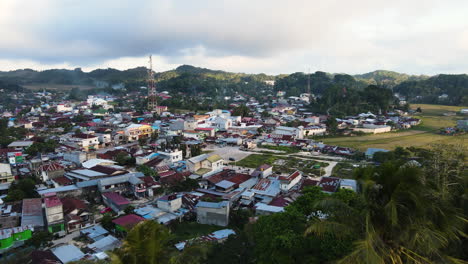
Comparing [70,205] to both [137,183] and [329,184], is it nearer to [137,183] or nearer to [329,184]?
[137,183]

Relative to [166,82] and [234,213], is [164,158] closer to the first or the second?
[234,213]

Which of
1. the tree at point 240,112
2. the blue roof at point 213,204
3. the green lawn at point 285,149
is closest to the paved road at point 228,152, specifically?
the green lawn at point 285,149

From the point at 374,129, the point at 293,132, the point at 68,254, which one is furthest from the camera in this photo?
the point at 374,129

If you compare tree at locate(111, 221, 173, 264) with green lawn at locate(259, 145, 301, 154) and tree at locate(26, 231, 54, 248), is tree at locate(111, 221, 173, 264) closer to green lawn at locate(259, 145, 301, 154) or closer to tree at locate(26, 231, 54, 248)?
tree at locate(26, 231, 54, 248)

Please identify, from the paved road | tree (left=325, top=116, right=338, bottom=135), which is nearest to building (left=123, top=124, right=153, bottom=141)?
the paved road

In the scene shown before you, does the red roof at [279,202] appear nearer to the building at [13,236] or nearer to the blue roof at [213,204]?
the blue roof at [213,204]

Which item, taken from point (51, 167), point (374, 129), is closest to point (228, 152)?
point (51, 167)
